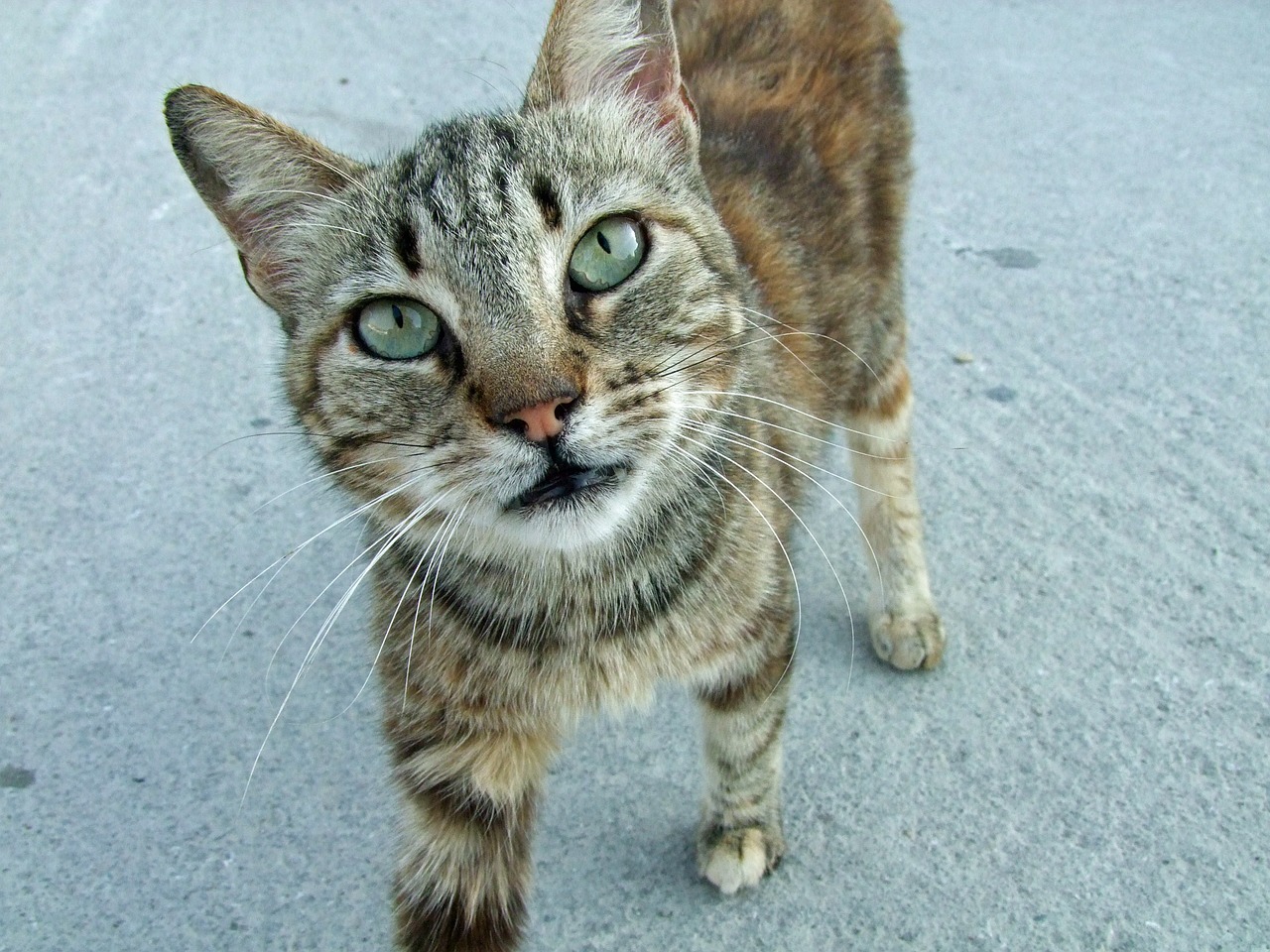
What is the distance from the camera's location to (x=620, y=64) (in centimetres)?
178

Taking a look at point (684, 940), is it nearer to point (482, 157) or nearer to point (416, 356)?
point (416, 356)

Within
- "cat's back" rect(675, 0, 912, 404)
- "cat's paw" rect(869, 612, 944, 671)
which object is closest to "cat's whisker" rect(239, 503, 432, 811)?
"cat's back" rect(675, 0, 912, 404)

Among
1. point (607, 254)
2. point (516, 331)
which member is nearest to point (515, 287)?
point (516, 331)

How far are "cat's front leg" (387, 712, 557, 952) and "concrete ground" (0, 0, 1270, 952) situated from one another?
20cm

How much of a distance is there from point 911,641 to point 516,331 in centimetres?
130

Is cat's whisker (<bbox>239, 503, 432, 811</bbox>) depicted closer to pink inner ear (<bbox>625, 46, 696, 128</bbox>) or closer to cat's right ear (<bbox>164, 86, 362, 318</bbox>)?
cat's right ear (<bbox>164, 86, 362, 318</bbox>)

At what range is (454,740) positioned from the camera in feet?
5.54

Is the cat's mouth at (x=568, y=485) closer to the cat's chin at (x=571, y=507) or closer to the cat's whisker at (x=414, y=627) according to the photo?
the cat's chin at (x=571, y=507)

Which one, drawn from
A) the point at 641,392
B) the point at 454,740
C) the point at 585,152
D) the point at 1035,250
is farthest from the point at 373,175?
the point at 1035,250

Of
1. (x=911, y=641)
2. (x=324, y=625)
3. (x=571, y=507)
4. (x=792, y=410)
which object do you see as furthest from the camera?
(x=911, y=641)

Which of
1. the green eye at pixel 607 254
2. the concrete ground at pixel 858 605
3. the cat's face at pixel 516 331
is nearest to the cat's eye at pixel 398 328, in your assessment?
the cat's face at pixel 516 331

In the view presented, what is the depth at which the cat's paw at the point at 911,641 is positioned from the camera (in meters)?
2.30

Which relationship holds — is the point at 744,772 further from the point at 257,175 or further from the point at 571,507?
the point at 257,175

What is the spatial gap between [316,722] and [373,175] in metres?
1.17
